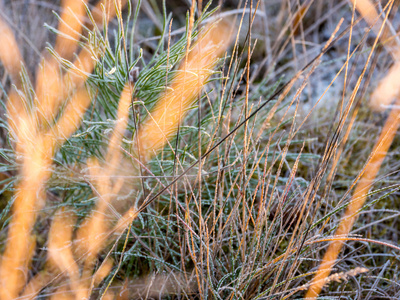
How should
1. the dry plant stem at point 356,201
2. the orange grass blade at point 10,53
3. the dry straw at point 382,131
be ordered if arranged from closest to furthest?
the dry plant stem at point 356,201 < the dry straw at point 382,131 < the orange grass blade at point 10,53

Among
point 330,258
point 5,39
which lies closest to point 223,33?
point 5,39

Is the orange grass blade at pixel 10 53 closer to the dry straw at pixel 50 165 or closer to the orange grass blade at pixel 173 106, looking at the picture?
the dry straw at pixel 50 165

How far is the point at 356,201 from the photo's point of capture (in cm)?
76

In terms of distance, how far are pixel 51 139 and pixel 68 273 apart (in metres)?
0.39

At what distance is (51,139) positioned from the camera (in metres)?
0.84

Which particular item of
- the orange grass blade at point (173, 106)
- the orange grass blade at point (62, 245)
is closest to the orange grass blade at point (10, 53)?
the orange grass blade at point (62, 245)

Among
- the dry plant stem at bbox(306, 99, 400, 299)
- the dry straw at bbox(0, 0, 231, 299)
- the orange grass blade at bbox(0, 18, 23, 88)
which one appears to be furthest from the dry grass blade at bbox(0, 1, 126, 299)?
the dry plant stem at bbox(306, 99, 400, 299)

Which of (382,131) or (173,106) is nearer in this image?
(173,106)

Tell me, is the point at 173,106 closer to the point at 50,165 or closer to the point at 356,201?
the point at 50,165

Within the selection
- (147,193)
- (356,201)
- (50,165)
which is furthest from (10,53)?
(356,201)

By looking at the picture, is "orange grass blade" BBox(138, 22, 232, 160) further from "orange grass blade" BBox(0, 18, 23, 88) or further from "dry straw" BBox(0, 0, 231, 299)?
"orange grass blade" BBox(0, 18, 23, 88)

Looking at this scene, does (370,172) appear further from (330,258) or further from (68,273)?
(68,273)

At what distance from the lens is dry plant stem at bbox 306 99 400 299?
0.71m

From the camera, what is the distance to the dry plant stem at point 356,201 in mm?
713
